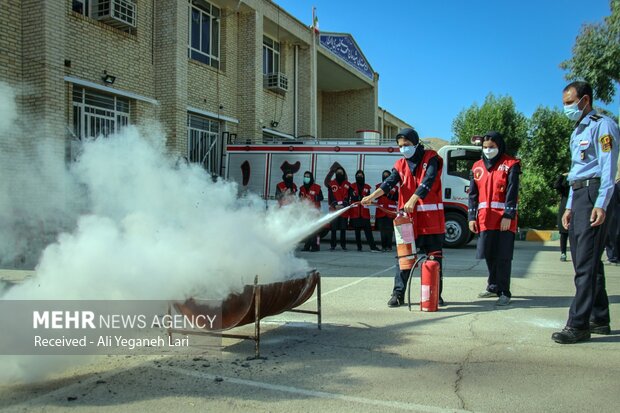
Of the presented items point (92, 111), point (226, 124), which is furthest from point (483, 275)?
point (226, 124)

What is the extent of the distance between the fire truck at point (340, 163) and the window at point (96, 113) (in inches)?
154

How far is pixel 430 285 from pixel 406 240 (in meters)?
0.62

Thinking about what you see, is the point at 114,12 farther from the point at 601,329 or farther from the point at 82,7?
the point at 601,329

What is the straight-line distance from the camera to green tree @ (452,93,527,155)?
2822cm

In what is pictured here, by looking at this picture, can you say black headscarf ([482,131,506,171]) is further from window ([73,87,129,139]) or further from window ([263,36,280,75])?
window ([263,36,280,75])

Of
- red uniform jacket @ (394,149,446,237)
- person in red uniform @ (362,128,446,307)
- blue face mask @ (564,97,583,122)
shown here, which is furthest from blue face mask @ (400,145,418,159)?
blue face mask @ (564,97,583,122)

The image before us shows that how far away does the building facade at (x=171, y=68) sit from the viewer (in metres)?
11.1

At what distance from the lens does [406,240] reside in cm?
643

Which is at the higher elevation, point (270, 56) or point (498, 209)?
point (270, 56)

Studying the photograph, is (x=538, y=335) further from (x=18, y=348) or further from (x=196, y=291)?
(x=18, y=348)

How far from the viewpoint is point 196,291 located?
4.39m

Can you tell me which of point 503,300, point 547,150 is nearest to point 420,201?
point 503,300

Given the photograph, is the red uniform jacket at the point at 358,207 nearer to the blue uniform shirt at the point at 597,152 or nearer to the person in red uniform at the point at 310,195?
the person in red uniform at the point at 310,195

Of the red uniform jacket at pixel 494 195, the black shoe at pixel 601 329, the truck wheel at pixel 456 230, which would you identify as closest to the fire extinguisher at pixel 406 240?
the red uniform jacket at pixel 494 195
